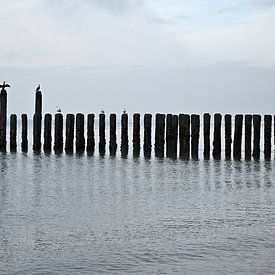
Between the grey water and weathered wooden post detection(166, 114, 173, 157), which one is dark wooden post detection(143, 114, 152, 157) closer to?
weathered wooden post detection(166, 114, 173, 157)

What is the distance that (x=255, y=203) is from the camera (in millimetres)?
10797

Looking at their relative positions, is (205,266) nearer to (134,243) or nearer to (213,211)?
(134,243)

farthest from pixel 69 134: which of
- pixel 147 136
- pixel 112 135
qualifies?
pixel 147 136

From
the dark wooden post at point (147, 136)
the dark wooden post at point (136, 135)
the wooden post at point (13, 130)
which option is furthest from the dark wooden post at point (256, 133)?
the wooden post at point (13, 130)

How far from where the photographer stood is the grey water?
21.5 ft

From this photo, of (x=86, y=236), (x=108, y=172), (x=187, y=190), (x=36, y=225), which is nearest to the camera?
(x=86, y=236)

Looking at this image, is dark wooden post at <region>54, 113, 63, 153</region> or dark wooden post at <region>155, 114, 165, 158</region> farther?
dark wooden post at <region>54, 113, 63, 153</region>

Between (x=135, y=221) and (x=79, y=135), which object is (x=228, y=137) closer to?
(x=79, y=135)

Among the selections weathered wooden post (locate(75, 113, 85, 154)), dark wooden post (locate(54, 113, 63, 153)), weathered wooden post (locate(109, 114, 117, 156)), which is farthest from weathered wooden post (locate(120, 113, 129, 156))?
dark wooden post (locate(54, 113, 63, 153))

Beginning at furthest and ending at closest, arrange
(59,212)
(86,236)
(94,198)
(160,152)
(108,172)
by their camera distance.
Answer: (160,152), (108,172), (94,198), (59,212), (86,236)

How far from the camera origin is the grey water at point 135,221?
6.55 m

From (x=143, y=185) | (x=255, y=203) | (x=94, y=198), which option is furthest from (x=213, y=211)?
(x=143, y=185)

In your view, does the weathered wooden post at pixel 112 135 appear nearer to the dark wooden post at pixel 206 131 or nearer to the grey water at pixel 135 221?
the dark wooden post at pixel 206 131

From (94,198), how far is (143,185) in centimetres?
221
